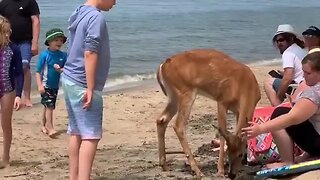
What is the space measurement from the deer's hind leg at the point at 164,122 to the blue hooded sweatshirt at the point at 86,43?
1679 millimetres

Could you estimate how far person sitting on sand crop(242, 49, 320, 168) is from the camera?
20.4 ft

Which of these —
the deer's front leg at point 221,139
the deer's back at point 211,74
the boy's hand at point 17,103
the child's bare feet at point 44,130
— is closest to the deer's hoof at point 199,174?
the deer's front leg at point 221,139

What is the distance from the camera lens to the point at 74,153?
6496 millimetres

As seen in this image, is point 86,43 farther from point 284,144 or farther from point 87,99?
point 284,144

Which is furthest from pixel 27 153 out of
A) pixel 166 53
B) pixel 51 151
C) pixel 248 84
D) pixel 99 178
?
pixel 166 53

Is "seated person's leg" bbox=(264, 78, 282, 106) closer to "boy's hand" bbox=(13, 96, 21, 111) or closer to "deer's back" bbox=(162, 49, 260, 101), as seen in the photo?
"deer's back" bbox=(162, 49, 260, 101)

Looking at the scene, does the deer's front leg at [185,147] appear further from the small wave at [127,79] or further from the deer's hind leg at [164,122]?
the small wave at [127,79]

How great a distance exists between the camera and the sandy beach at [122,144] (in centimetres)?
759

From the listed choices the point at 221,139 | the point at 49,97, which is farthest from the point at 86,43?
the point at 49,97

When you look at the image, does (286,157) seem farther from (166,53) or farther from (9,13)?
Answer: (166,53)

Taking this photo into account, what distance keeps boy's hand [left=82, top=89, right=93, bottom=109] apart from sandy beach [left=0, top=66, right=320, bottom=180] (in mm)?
1375

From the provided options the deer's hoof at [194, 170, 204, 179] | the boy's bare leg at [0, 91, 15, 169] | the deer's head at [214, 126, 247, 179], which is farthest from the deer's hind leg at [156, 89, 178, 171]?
the boy's bare leg at [0, 91, 15, 169]

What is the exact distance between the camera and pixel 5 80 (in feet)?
25.1

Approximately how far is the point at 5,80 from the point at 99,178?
1410 millimetres
